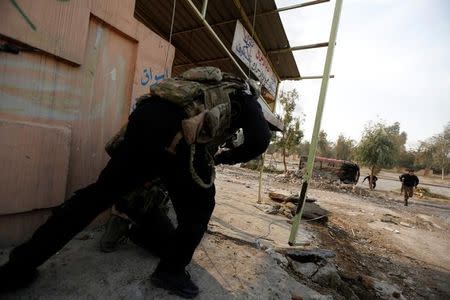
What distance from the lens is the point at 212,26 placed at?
425cm

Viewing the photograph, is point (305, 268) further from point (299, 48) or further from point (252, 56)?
point (299, 48)

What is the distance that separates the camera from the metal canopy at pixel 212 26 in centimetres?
373

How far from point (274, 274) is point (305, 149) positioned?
5401 centimetres

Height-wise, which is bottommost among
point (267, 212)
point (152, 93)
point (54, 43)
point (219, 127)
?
point (267, 212)

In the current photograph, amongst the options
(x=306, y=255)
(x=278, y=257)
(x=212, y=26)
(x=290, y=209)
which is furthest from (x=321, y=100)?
(x=290, y=209)

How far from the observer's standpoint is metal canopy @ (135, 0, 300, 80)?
12.3 ft

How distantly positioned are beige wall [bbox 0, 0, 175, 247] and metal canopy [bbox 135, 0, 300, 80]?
1.32m

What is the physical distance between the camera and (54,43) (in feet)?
5.61

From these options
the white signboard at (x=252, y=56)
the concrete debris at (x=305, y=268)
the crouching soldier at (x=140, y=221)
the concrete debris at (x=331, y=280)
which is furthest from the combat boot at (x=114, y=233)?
the white signboard at (x=252, y=56)

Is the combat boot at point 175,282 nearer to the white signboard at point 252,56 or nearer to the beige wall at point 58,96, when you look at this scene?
the beige wall at point 58,96

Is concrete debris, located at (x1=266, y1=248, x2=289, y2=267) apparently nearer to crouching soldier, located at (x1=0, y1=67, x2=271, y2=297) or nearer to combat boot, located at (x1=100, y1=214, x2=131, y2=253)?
crouching soldier, located at (x1=0, y1=67, x2=271, y2=297)

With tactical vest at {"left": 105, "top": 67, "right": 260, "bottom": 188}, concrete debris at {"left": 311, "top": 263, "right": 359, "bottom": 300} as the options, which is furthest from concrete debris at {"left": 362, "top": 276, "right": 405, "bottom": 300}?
tactical vest at {"left": 105, "top": 67, "right": 260, "bottom": 188}

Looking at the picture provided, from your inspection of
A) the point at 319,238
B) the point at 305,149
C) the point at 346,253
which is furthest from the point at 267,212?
the point at 305,149

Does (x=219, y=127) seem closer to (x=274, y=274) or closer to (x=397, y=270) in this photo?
(x=274, y=274)
